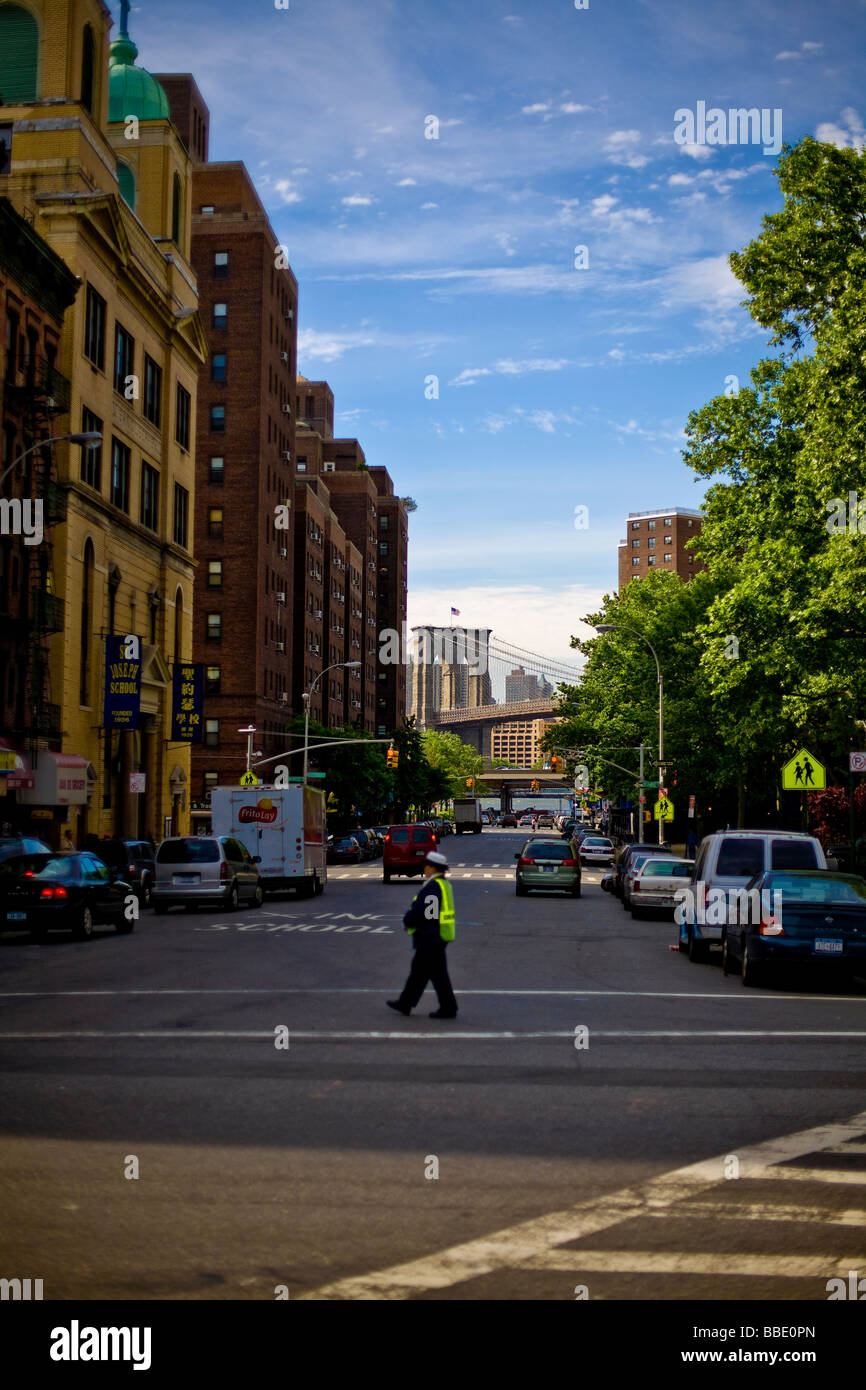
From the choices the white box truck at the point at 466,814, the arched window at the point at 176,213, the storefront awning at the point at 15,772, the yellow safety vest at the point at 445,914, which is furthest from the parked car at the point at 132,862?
the white box truck at the point at 466,814

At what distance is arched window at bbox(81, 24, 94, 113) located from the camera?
50.8 metres

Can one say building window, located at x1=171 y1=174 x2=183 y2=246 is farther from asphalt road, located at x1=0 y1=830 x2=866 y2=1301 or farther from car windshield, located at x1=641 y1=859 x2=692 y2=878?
→ asphalt road, located at x1=0 y1=830 x2=866 y2=1301

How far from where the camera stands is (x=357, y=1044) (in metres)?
12.0

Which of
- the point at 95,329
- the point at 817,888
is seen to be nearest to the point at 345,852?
the point at 95,329

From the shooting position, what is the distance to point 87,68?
51031 millimetres

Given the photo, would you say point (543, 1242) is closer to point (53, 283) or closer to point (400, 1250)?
point (400, 1250)

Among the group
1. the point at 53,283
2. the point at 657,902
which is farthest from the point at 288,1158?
the point at 53,283

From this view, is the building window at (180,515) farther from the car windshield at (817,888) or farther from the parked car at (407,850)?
the car windshield at (817,888)

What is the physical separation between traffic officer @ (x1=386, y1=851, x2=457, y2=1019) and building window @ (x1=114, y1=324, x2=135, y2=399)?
4382 centimetres

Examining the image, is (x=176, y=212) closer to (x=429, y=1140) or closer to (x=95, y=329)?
(x=95, y=329)

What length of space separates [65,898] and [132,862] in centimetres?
1479

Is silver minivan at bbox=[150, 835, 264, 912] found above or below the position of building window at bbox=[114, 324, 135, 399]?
below

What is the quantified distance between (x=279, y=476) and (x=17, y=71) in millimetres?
43709

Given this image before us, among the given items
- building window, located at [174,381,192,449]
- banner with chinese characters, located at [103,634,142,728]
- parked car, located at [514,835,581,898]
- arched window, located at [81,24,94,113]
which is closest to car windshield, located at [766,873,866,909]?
parked car, located at [514,835,581,898]
